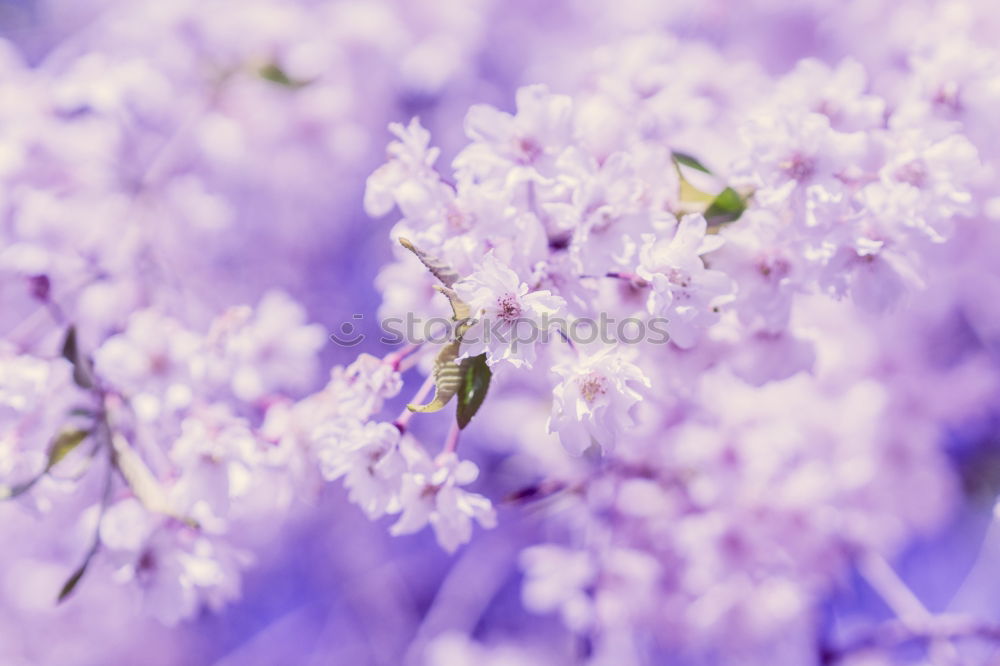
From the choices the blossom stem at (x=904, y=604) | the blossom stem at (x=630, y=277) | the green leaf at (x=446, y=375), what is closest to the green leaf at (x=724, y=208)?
the blossom stem at (x=630, y=277)

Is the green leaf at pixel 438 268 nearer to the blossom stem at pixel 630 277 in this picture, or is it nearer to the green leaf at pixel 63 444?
the blossom stem at pixel 630 277

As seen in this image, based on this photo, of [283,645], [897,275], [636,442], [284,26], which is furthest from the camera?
[283,645]

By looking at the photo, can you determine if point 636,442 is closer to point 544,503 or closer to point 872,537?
point 544,503

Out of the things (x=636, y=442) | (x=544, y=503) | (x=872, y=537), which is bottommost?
(x=872, y=537)

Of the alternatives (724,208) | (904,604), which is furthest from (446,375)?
(904,604)

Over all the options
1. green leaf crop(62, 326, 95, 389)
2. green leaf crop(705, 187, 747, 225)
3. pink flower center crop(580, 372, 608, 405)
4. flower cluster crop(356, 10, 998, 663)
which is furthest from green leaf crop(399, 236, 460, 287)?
green leaf crop(62, 326, 95, 389)

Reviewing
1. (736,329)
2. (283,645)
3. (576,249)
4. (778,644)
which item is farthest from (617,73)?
(283,645)

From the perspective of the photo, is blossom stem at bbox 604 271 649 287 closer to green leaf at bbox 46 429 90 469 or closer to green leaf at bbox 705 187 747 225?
green leaf at bbox 705 187 747 225
